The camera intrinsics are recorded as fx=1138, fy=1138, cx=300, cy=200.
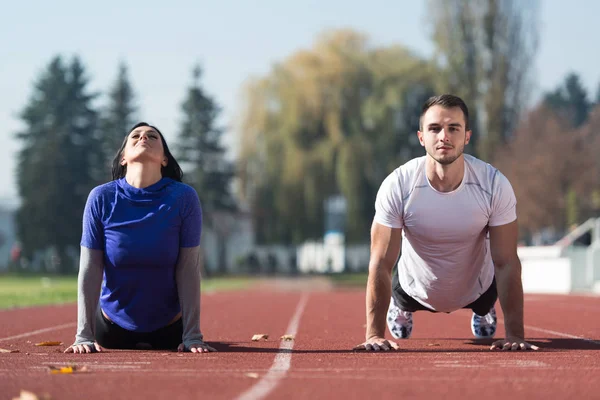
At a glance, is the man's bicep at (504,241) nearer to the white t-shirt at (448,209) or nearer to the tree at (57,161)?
the white t-shirt at (448,209)

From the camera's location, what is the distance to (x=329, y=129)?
51906mm

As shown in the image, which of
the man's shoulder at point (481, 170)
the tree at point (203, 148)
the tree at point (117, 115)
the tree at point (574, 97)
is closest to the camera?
the man's shoulder at point (481, 170)

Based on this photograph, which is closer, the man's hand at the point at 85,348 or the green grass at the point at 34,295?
the man's hand at the point at 85,348

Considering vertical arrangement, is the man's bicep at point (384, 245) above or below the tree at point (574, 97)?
below

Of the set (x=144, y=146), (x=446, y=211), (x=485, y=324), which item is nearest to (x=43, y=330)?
(x=144, y=146)

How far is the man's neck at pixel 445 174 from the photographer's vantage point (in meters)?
8.91

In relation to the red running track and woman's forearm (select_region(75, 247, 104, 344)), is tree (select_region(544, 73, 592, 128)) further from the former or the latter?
woman's forearm (select_region(75, 247, 104, 344))

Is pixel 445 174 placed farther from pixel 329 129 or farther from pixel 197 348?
pixel 329 129

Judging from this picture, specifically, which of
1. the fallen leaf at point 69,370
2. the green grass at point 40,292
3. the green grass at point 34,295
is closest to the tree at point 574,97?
the green grass at point 40,292

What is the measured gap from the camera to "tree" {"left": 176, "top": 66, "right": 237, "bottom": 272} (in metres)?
76.0

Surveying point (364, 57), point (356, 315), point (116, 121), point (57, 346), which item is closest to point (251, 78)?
point (364, 57)

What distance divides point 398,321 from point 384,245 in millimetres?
1675

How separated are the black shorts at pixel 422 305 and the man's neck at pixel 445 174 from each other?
1237mm

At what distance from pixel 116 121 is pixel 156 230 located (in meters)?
74.8
